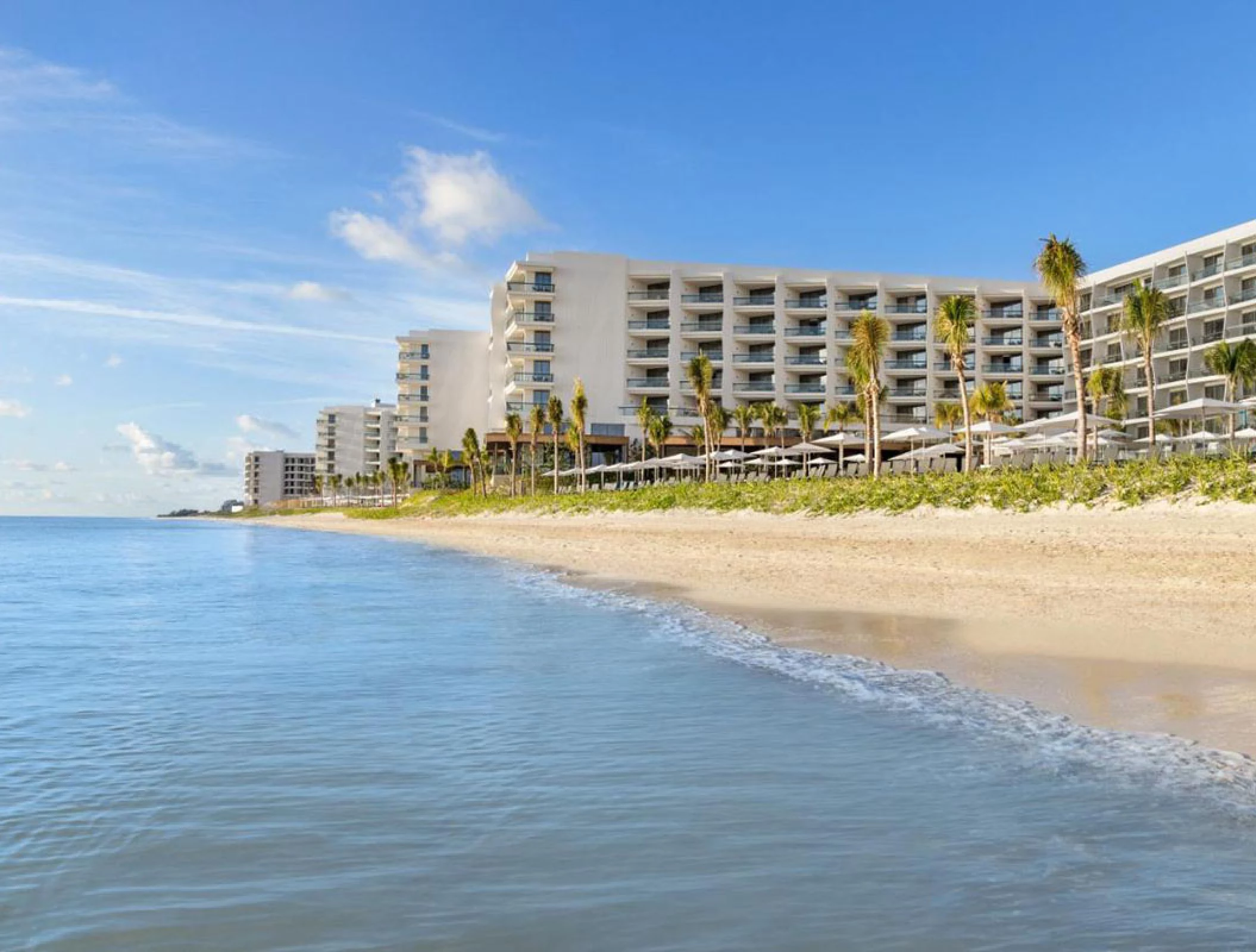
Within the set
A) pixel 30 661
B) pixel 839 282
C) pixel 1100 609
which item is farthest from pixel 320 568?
pixel 839 282

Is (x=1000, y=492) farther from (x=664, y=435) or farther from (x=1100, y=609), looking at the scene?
(x=664, y=435)

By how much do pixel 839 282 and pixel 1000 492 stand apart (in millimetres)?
57067

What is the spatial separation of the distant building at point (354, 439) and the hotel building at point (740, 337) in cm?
7129

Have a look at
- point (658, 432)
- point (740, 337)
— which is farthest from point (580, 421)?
point (740, 337)

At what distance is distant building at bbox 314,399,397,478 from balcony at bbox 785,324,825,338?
266ft

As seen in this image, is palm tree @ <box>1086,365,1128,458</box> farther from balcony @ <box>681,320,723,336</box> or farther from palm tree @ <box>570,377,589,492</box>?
palm tree @ <box>570,377,589,492</box>

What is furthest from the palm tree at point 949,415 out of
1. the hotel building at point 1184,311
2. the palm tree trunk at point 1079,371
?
the palm tree trunk at point 1079,371

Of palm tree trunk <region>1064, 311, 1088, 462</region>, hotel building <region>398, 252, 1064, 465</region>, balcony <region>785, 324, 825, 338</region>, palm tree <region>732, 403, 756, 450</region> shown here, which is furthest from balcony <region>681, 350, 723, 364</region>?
palm tree trunk <region>1064, 311, 1088, 462</region>

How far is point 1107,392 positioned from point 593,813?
63.0 m

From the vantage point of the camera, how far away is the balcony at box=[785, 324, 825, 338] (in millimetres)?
79750

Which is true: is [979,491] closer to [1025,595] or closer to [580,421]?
[1025,595]

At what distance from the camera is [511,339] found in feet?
271

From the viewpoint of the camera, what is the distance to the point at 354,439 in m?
178

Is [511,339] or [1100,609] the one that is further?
[511,339]
